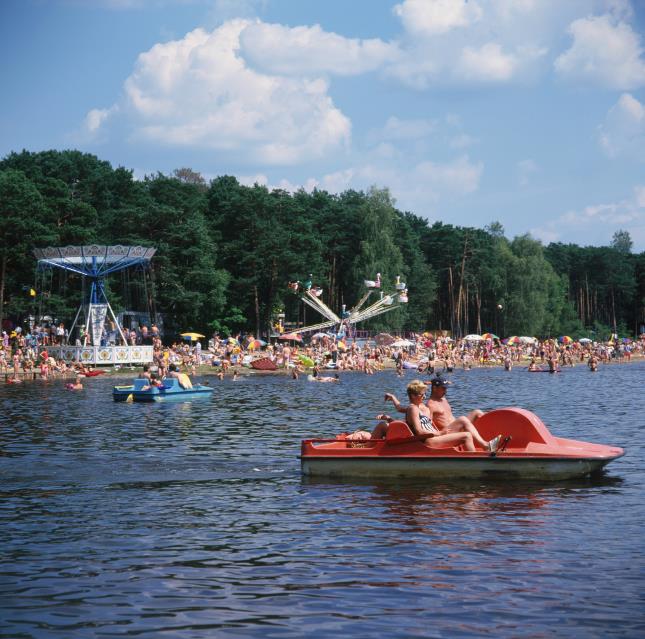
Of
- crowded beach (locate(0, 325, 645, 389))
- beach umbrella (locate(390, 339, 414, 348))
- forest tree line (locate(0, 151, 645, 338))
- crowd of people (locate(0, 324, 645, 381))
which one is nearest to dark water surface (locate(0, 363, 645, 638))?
crowd of people (locate(0, 324, 645, 381))

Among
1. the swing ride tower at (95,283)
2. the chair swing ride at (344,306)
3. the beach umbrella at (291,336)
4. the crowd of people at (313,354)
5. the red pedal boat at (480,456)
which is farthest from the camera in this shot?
the chair swing ride at (344,306)

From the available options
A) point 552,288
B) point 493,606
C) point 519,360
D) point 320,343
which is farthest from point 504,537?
point 552,288

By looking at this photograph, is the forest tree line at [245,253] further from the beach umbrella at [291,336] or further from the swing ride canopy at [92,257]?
the swing ride canopy at [92,257]

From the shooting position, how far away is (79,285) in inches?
2793

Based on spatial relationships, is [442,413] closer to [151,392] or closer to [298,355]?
[151,392]

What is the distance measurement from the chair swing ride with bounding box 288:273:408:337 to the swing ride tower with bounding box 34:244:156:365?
21.6 metres

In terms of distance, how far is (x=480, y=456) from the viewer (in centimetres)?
1648

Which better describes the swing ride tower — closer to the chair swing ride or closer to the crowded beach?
the crowded beach

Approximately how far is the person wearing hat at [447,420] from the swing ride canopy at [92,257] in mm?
45229

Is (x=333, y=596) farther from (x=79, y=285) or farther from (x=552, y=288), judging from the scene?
(x=552, y=288)

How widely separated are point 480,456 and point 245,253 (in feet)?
224

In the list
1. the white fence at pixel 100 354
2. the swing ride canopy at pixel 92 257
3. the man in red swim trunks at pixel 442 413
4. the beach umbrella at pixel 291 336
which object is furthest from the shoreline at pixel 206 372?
the man in red swim trunks at pixel 442 413

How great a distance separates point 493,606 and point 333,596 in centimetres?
171

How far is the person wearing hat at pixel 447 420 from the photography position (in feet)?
54.8
